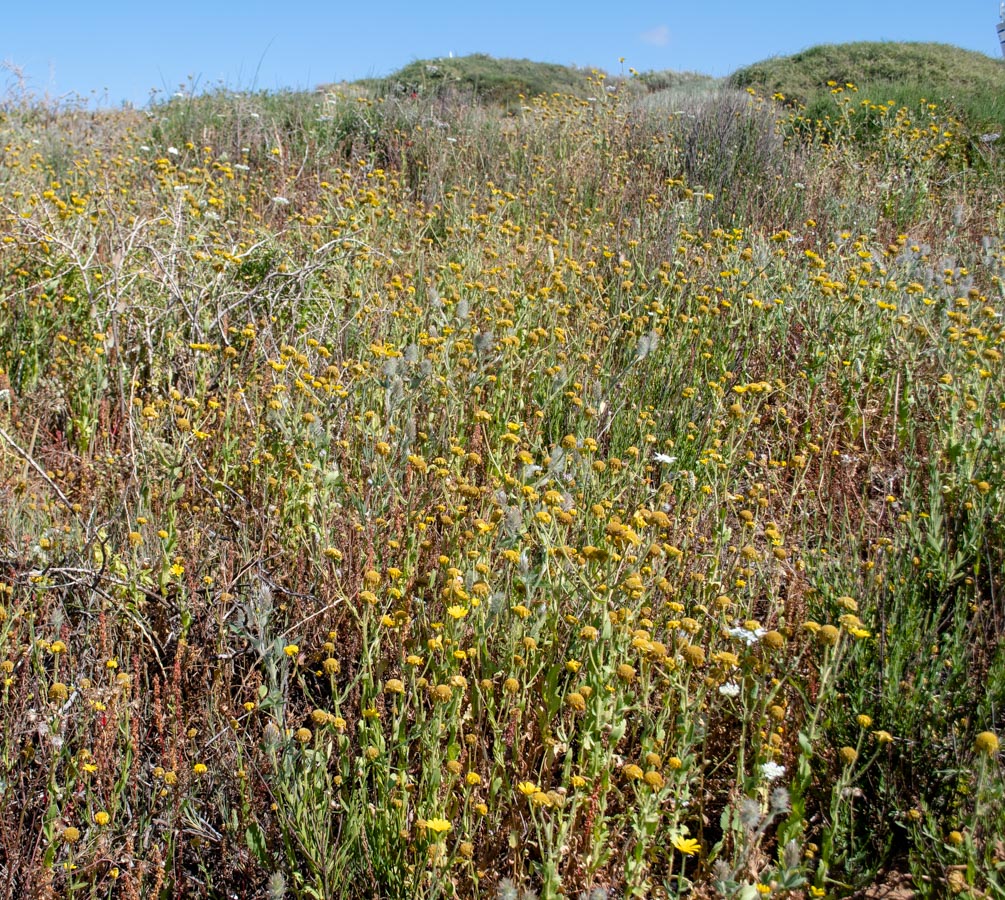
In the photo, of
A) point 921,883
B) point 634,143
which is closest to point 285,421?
point 921,883

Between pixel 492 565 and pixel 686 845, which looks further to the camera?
pixel 492 565

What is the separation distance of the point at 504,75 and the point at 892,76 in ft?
31.7

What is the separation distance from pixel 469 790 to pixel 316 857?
0.36 m

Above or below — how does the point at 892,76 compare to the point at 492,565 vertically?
above

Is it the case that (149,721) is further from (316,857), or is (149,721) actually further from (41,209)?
(41,209)

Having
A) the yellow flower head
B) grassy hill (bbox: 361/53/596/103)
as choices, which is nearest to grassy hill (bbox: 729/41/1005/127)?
grassy hill (bbox: 361/53/596/103)

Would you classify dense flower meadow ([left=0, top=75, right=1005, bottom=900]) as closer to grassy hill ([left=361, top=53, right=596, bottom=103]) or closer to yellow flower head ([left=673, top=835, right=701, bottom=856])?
yellow flower head ([left=673, top=835, right=701, bottom=856])

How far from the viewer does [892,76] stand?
1407cm

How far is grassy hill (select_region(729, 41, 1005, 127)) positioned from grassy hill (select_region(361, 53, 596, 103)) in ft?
12.8

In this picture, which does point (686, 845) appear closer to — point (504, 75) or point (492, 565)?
point (492, 565)

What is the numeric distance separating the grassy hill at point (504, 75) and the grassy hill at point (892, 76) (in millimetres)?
3892

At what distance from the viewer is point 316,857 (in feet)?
6.17

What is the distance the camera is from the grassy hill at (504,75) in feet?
59.0

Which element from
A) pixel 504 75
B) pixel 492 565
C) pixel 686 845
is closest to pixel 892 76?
pixel 504 75
